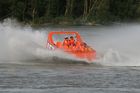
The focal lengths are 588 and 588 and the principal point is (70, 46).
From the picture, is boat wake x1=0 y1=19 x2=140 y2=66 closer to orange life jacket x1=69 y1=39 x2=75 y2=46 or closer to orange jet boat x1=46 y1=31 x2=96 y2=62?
orange jet boat x1=46 y1=31 x2=96 y2=62

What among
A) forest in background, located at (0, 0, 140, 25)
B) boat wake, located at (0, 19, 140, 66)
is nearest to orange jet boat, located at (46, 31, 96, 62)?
boat wake, located at (0, 19, 140, 66)

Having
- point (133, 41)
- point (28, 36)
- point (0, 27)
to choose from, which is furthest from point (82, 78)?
point (133, 41)

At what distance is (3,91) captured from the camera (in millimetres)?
17031

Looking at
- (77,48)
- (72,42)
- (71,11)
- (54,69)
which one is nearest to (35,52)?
(72,42)

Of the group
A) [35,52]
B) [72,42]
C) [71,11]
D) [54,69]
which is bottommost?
[71,11]

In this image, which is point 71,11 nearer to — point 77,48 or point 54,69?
point 77,48

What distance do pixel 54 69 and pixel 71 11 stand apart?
291 ft

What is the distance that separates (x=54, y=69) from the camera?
2248 centimetres

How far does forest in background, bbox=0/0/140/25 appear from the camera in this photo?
103812 millimetres

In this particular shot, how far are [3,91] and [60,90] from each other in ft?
5.44

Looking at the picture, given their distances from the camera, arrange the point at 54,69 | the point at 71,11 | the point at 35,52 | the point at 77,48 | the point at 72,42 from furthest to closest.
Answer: the point at 71,11
the point at 35,52
the point at 72,42
the point at 77,48
the point at 54,69

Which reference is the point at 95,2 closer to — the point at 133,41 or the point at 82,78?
the point at 133,41

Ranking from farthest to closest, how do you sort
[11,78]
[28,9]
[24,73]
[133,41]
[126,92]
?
1. [28,9]
2. [133,41]
3. [24,73]
4. [11,78]
5. [126,92]

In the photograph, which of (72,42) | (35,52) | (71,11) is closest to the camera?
(72,42)
